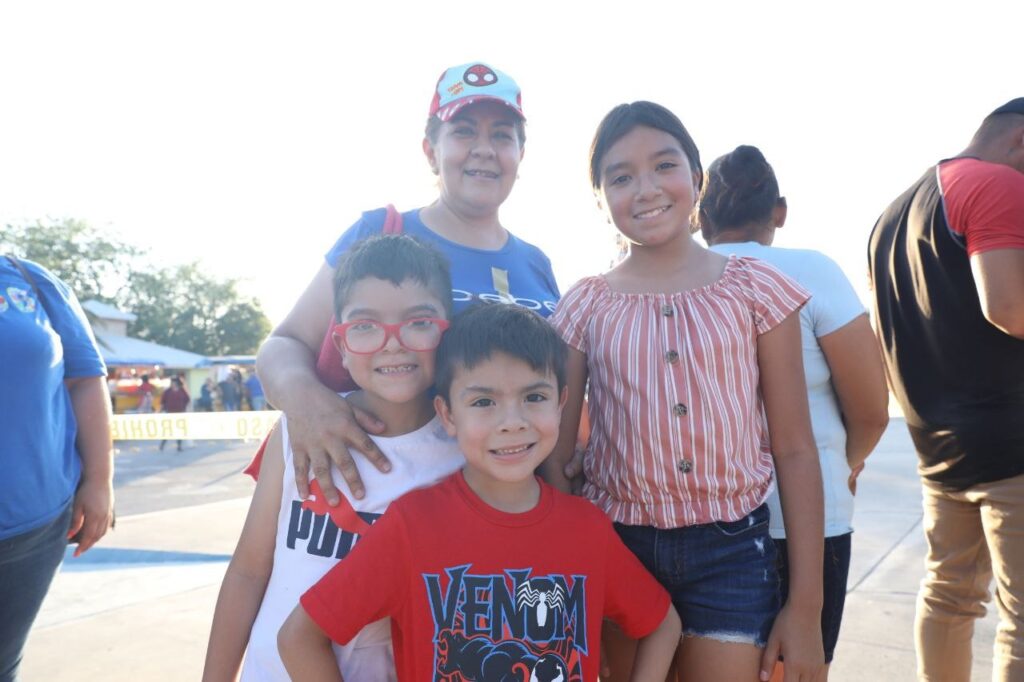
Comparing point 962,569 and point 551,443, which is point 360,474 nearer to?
point 551,443

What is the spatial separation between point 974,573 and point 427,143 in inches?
93.4

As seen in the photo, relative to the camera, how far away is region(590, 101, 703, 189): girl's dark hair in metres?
1.92

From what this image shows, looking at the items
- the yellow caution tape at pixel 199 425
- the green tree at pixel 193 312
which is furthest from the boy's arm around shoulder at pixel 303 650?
the green tree at pixel 193 312

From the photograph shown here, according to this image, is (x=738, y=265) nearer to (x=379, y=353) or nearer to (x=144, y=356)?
(x=379, y=353)

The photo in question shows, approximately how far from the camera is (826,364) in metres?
2.18

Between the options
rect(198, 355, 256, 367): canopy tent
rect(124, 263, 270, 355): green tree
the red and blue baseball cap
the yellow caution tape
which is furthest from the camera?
rect(124, 263, 270, 355): green tree

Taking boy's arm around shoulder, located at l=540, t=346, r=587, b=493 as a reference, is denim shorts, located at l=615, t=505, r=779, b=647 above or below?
below

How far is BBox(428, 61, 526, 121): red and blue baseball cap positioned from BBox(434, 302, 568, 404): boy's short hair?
27.0 inches

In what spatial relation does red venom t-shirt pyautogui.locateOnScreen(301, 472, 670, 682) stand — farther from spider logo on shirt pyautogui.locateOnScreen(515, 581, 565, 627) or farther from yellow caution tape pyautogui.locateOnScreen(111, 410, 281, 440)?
yellow caution tape pyautogui.locateOnScreen(111, 410, 281, 440)

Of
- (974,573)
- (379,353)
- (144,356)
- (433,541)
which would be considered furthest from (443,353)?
(144,356)

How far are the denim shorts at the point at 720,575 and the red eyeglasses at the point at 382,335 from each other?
693mm

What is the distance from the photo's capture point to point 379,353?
5.92 ft

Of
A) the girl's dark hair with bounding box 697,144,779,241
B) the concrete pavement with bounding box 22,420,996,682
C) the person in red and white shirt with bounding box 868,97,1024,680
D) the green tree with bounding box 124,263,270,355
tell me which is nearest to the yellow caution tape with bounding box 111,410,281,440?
the concrete pavement with bounding box 22,420,996,682

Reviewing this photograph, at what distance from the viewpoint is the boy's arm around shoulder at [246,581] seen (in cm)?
177
